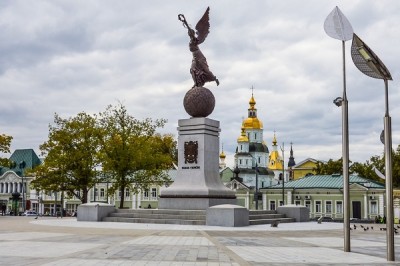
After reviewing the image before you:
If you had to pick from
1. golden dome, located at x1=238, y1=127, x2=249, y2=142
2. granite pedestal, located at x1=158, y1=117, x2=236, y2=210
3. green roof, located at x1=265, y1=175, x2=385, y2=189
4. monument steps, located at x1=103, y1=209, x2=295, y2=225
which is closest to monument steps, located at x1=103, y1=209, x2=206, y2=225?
monument steps, located at x1=103, y1=209, x2=295, y2=225

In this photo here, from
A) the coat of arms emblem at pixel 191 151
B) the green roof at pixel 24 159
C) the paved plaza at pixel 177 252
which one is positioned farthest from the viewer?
the green roof at pixel 24 159

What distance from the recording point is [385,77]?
13.9 metres

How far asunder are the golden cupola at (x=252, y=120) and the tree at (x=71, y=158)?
6363 cm

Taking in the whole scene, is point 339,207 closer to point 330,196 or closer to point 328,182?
point 330,196

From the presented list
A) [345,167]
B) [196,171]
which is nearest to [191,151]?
[196,171]

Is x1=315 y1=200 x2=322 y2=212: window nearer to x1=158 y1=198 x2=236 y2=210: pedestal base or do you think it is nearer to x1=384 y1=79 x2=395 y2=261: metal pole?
x1=158 y1=198 x2=236 y2=210: pedestal base

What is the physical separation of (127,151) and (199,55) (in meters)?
17.6

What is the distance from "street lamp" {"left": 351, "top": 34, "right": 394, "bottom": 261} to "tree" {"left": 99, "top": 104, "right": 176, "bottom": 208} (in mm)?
37570

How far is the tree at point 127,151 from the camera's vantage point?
165 ft

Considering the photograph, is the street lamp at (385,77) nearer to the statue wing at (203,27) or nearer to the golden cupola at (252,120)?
the statue wing at (203,27)

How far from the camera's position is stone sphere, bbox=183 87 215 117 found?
114 ft

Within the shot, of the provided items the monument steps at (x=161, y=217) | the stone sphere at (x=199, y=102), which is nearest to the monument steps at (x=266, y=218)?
the monument steps at (x=161, y=217)

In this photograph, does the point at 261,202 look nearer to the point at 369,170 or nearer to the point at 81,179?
the point at 369,170

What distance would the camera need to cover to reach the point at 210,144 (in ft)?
112
